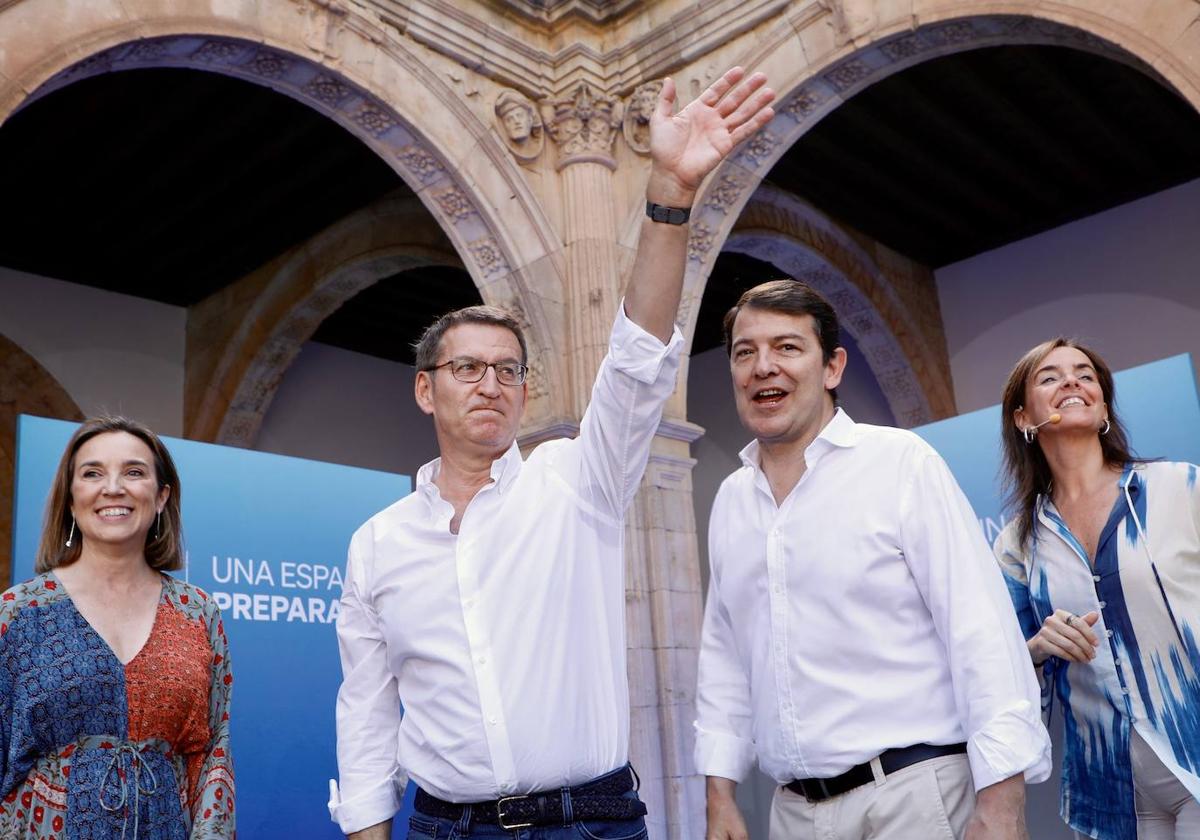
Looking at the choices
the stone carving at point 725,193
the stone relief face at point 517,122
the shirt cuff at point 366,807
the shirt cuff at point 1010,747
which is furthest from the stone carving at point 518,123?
the shirt cuff at point 1010,747

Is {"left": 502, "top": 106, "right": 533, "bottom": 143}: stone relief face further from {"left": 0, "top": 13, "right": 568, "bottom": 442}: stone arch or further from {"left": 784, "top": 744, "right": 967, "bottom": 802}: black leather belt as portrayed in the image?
{"left": 784, "top": 744, "right": 967, "bottom": 802}: black leather belt

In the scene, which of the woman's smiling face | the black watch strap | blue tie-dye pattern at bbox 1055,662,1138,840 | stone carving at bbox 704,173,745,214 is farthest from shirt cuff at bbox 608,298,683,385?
stone carving at bbox 704,173,745,214

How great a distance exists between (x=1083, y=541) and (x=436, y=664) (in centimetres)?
157

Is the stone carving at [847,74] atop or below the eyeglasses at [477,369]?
atop

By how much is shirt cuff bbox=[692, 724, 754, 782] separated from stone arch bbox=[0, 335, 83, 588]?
7374mm

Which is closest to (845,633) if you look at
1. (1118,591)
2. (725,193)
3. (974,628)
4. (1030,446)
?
(974,628)

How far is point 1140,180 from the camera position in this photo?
8273mm

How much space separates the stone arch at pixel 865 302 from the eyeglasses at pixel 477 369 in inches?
266

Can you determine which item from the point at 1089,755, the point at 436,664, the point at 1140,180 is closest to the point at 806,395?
the point at 436,664

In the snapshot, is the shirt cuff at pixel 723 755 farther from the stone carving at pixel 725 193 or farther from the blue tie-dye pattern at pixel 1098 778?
the stone carving at pixel 725 193

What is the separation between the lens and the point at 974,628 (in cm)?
165

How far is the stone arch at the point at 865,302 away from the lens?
8586mm

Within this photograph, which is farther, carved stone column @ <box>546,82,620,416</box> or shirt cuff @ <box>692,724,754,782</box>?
carved stone column @ <box>546,82,620,416</box>

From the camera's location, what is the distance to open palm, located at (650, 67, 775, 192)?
5.56ft
